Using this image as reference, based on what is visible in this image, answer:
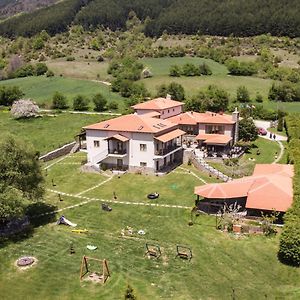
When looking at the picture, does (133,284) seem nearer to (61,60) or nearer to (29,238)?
(29,238)

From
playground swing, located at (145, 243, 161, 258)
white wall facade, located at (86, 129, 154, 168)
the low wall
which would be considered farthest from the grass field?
playground swing, located at (145, 243, 161, 258)

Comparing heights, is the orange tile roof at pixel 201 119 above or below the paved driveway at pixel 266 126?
above

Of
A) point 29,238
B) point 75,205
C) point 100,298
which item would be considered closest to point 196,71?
point 75,205

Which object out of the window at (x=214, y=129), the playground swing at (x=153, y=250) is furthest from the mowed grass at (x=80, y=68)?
the playground swing at (x=153, y=250)

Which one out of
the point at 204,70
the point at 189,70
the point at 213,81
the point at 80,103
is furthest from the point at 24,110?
the point at 204,70

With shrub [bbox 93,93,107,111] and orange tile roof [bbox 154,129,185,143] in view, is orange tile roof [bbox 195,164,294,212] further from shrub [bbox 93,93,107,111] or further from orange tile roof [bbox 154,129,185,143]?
shrub [bbox 93,93,107,111]

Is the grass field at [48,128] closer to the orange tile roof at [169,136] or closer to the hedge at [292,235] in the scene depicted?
the orange tile roof at [169,136]
